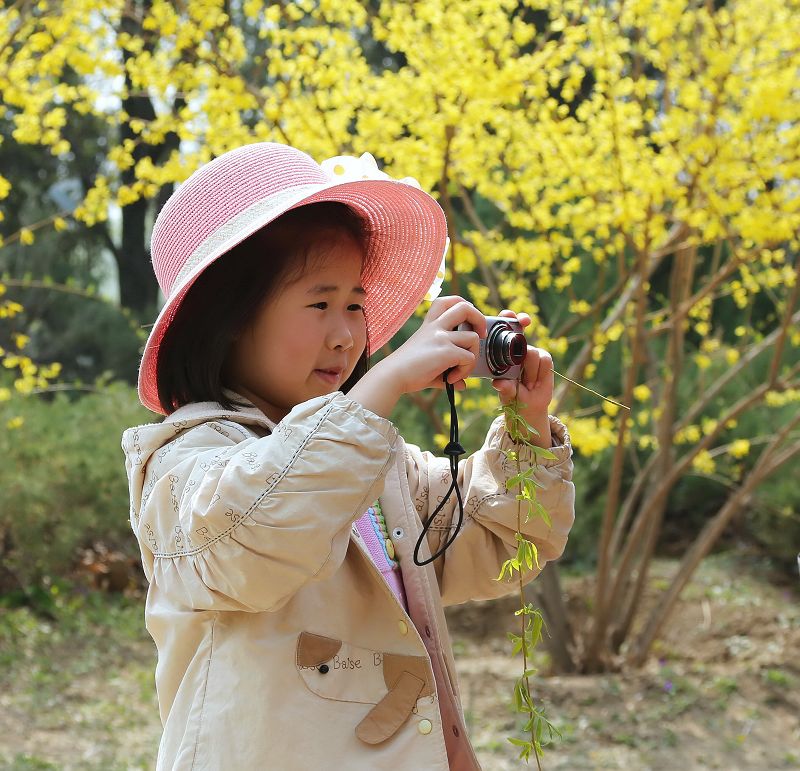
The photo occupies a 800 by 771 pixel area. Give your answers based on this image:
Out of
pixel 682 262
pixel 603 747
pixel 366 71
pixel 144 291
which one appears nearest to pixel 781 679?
pixel 603 747

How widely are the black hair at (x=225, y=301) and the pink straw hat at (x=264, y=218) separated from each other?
0.9 inches

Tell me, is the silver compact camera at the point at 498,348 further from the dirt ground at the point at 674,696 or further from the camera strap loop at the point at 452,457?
the dirt ground at the point at 674,696

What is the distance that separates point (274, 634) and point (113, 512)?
4.76 meters

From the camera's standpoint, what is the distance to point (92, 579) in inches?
237

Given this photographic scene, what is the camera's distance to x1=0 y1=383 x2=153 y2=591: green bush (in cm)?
536

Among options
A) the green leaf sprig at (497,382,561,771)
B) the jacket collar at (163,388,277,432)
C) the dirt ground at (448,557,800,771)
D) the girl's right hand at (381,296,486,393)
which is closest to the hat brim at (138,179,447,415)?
the jacket collar at (163,388,277,432)

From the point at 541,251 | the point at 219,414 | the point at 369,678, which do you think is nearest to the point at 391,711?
the point at 369,678

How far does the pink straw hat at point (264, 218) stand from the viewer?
4.61ft

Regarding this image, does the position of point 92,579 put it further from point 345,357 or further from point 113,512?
point 345,357

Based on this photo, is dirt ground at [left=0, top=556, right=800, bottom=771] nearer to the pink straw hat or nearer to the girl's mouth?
the pink straw hat

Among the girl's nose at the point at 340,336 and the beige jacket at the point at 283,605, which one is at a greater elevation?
the girl's nose at the point at 340,336

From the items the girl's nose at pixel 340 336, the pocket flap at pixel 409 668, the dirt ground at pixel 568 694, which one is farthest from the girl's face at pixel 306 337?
the dirt ground at pixel 568 694

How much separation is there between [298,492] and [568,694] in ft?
10.6

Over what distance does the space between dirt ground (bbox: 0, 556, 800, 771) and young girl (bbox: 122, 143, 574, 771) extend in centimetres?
236
